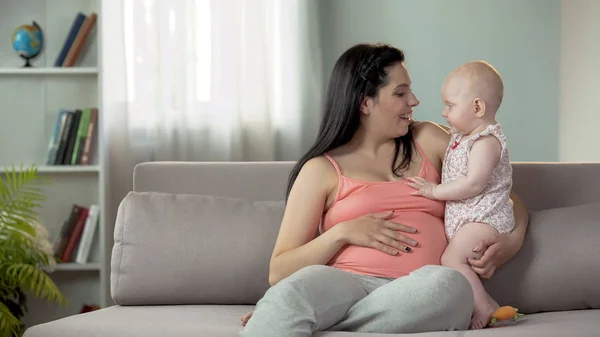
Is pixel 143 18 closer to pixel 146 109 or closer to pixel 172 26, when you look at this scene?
pixel 172 26

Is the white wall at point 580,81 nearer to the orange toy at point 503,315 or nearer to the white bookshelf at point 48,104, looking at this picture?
the orange toy at point 503,315

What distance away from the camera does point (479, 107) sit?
2.19m

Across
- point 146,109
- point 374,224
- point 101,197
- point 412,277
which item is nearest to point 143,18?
point 146,109

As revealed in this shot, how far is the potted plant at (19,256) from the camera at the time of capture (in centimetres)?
344

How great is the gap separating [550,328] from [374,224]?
0.48 m

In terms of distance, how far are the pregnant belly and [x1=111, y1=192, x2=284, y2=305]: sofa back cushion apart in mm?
278

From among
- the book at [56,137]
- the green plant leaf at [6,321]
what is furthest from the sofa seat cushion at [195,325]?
the book at [56,137]

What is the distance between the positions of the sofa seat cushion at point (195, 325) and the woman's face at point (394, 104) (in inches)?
23.1

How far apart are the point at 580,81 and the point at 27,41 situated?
257cm

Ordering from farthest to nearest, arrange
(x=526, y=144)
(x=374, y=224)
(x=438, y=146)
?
(x=526, y=144), (x=438, y=146), (x=374, y=224)

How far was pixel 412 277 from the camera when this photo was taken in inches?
75.7

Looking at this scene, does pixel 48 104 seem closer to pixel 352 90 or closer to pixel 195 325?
pixel 352 90

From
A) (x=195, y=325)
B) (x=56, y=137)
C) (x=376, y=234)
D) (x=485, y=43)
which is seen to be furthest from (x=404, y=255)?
(x=485, y=43)

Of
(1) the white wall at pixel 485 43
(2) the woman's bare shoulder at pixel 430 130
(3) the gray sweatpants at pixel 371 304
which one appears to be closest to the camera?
(3) the gray sweatpants at pixel 371 304
